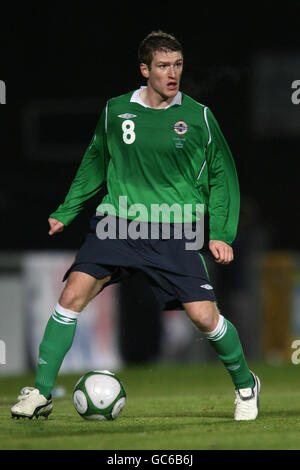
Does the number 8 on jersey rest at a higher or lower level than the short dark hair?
lower

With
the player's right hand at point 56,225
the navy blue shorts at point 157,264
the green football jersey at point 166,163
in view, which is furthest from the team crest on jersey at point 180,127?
the player's right hand at point 56,225

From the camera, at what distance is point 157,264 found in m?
6.36

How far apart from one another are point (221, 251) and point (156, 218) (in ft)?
1.31

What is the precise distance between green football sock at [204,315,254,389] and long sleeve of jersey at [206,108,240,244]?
49 cm

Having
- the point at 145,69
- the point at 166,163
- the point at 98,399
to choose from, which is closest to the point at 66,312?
the point at 98,399

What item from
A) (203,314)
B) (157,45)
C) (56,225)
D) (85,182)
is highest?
(157,45)

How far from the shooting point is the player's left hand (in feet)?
20.9

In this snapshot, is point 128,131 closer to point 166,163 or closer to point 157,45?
point 166,163

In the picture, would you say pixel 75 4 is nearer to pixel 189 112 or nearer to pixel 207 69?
pixel 207 69

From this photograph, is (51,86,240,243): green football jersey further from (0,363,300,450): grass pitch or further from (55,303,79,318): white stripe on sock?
(0,363,300,450): grass pitch

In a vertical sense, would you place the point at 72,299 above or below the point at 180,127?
below

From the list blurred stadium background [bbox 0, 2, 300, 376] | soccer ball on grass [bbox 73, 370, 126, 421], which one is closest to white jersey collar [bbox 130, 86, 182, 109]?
soccer ball on grass [bbox 73, 370, 126, 421]

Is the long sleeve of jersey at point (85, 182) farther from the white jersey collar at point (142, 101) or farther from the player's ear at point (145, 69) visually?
the player's ear at point (145, 69)

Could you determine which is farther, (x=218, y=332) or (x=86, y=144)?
(x=86, y=144)
